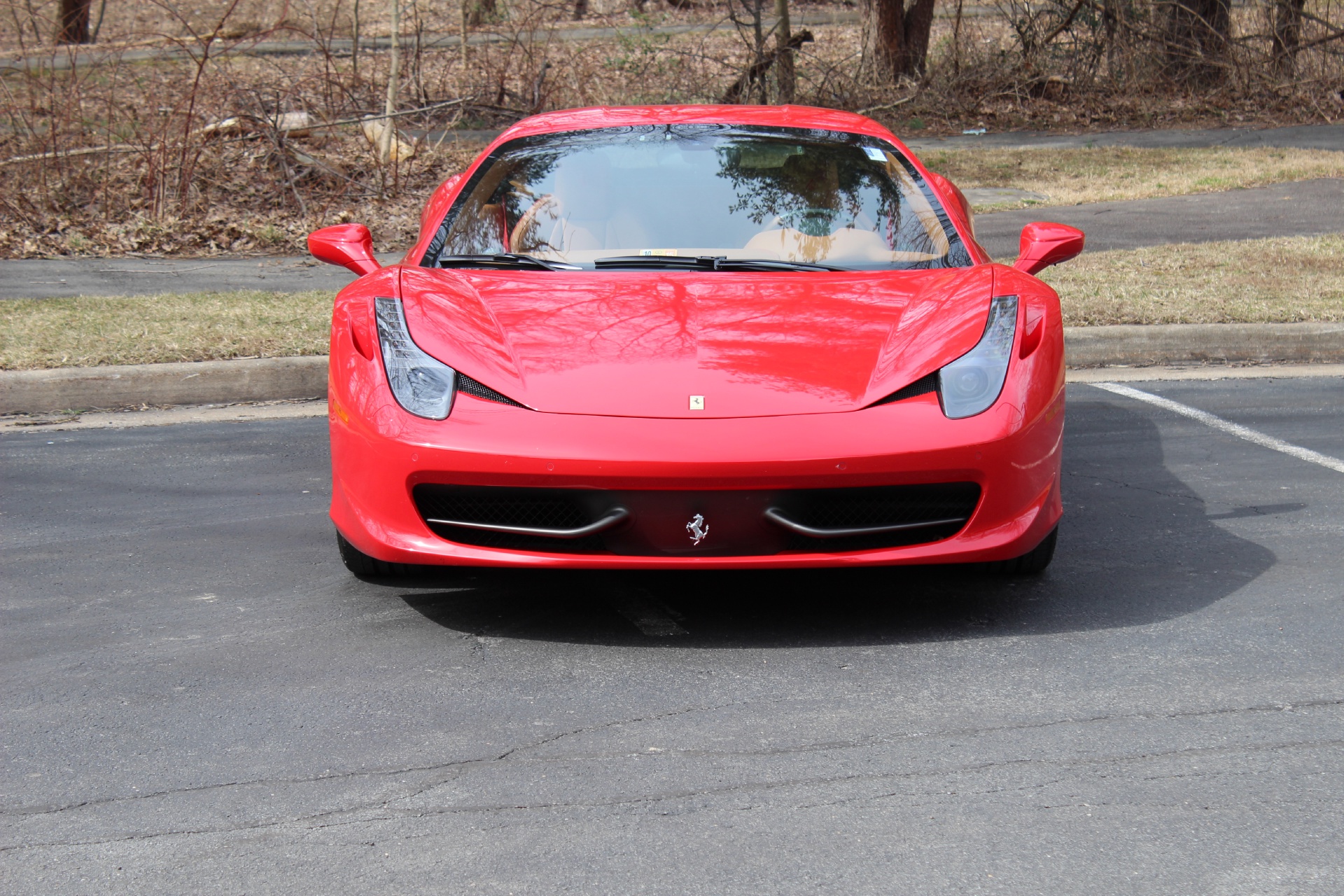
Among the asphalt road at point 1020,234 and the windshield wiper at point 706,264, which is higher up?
the windshield wiper at point 706,264

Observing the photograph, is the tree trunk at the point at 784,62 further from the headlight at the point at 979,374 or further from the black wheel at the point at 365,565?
the black wheel at the point at 365,565

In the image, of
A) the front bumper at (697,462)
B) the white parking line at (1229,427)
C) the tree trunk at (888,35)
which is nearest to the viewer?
the front bumper at (697,462)

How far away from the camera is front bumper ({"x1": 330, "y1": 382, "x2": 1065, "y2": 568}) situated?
10.7 feet

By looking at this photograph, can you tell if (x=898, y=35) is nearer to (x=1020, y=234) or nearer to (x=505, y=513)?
(x=1020, y=234)

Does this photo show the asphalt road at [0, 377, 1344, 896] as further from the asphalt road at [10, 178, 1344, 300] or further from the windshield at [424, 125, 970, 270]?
the asphalt road at [10, 178, 1344, 300]

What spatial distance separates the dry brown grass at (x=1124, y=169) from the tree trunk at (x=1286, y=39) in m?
3.27

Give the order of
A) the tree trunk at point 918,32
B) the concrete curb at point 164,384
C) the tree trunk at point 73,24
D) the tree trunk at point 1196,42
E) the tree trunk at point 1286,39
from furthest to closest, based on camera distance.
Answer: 1. the tree trunk at point 918,32
2. the tree trunk at point 1196,42
3. the tree trunk at point 1286,39
4. the tree trunk at point 73,24
5. the concrete curb at point 164,384

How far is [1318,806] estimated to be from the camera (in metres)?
2.62

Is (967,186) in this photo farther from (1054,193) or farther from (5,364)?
(5,364)

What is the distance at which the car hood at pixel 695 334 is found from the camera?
3395mm

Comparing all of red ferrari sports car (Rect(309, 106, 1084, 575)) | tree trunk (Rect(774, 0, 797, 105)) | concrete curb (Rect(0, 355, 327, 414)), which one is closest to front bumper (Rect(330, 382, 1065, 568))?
red ferrari sports car (Rect(309, 106, 1084, 575))

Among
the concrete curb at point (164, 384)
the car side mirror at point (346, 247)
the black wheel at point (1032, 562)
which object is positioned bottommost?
the concrete curb at point (164, 384)

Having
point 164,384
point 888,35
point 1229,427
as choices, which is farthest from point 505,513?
point 888,35

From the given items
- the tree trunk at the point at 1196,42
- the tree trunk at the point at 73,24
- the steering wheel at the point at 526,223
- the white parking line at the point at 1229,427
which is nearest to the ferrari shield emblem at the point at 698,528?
the steering wheel at the point at 526,223
